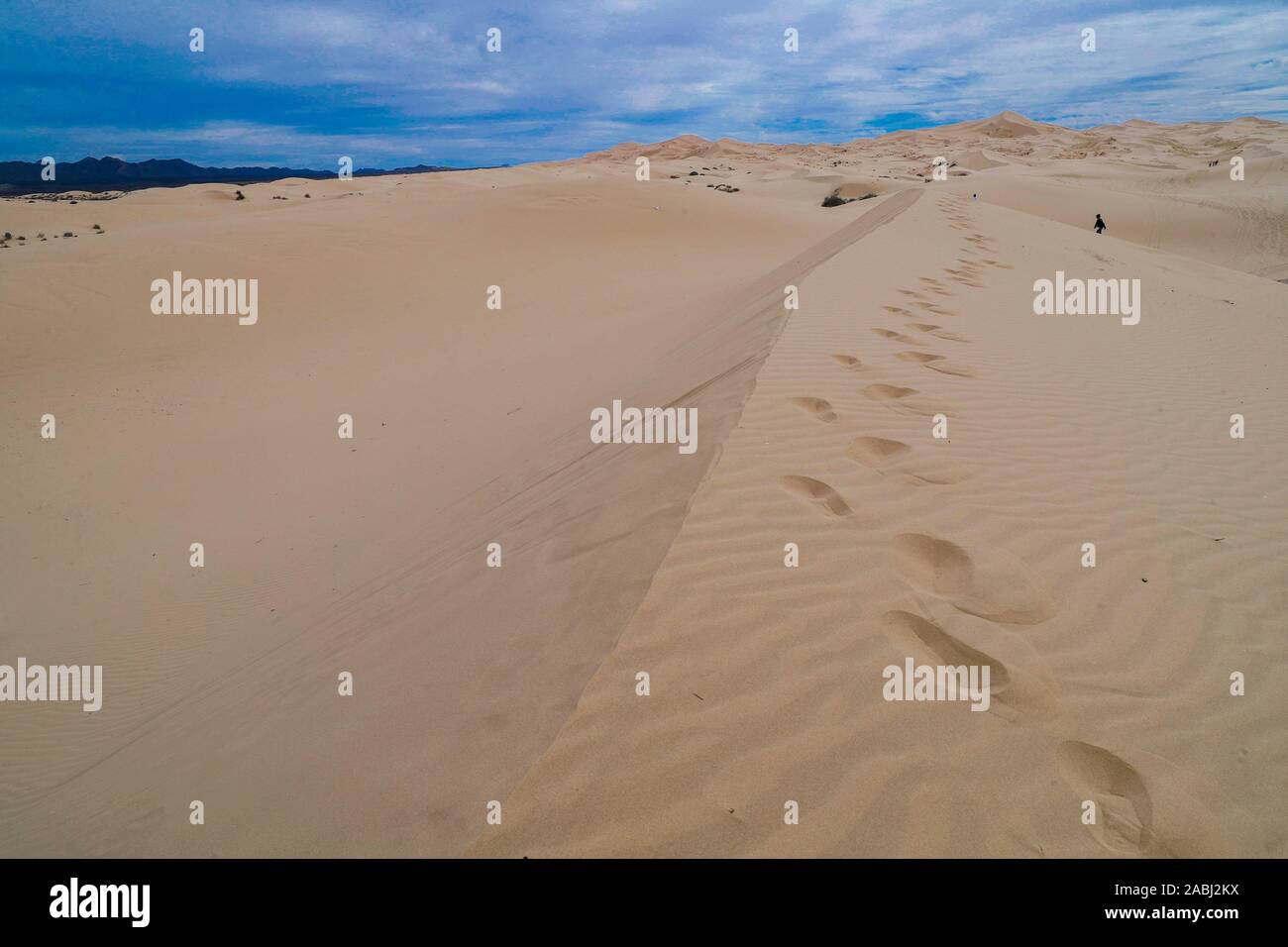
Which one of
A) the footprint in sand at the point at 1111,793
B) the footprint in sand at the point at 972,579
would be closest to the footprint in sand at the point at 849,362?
the footprint in sand at the point at 972,579

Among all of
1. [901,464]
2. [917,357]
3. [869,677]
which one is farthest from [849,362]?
[869,677]

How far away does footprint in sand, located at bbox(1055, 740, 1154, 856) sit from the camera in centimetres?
167

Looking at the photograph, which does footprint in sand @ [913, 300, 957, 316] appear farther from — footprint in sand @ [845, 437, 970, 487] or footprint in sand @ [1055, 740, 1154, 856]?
footprint in sand @ [1055, 740, 1154, 856]

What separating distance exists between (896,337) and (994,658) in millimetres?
4131

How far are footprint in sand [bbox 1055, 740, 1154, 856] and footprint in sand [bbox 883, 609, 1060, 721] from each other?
0.50 feet

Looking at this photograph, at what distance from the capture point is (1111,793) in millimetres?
1785

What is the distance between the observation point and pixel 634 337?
32.8 ft

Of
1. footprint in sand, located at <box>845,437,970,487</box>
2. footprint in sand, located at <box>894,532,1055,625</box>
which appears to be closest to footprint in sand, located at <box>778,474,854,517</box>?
footprint in sand, located at <box>894,532,1055,625</box>

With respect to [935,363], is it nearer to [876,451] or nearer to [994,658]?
[876,451]

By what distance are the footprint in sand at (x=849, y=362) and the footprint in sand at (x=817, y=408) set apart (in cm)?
83

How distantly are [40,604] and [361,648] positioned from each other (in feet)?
15.7

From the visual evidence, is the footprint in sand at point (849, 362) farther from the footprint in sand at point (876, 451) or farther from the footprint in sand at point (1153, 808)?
the footprint in sand at point (1153, 808)
